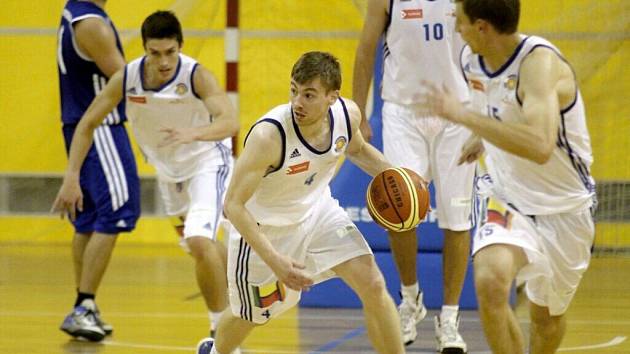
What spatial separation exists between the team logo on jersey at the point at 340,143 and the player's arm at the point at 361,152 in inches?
4.2

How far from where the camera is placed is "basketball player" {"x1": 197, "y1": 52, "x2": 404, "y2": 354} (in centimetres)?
495

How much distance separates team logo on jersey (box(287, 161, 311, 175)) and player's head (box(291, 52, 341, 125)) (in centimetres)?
18

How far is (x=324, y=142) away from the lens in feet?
16.9

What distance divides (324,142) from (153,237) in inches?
230

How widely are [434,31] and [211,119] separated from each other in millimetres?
1362

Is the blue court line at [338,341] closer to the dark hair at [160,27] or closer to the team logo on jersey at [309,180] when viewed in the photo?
the team logo on jersey at [309,180]

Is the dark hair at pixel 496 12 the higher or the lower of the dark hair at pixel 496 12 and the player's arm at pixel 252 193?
the higher

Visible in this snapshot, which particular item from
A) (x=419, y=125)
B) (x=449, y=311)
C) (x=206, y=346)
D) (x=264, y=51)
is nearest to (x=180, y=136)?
(x=206, y=346)

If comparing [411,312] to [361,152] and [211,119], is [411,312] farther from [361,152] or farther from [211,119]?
[361,152]

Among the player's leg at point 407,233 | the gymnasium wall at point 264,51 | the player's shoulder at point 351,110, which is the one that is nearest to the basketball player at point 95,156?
the player's leg at point 407,233

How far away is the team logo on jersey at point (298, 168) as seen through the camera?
5070 millimetres

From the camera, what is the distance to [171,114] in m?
6.72

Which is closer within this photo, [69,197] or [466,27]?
[466,27]

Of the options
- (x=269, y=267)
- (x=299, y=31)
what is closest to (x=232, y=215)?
(x=269, y=267)
